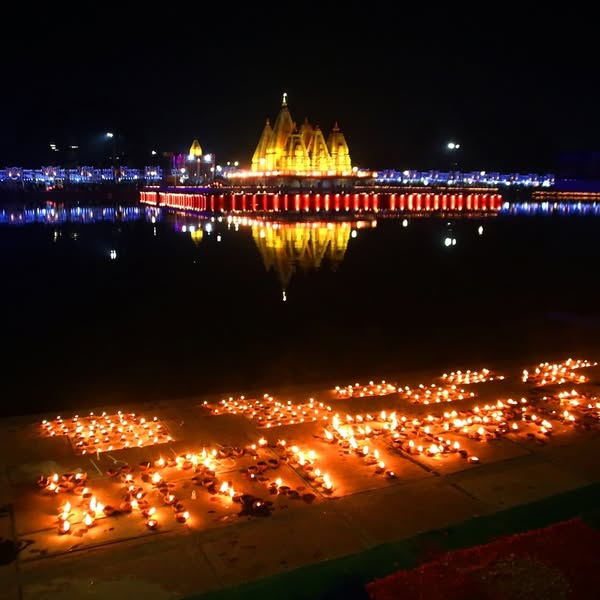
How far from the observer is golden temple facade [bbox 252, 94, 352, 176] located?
84.9 metres

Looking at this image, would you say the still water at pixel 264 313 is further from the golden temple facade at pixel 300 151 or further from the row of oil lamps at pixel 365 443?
the golden temple facade at pixel 300 151

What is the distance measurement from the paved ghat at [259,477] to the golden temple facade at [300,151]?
258ft

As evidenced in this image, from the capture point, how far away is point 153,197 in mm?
76250

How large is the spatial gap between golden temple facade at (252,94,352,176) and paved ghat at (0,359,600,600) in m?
78.5

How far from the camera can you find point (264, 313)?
46.0 ft

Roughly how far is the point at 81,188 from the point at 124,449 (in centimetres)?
9735

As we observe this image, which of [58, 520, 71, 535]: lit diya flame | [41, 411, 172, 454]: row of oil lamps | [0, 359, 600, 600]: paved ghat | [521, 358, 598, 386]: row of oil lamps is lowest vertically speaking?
[521, 358, 598, 386]: row of oil lamps

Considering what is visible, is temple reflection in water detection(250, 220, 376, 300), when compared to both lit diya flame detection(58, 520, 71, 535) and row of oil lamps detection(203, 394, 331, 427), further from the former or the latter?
lit diya flame detection(58, 520, 71, 535)

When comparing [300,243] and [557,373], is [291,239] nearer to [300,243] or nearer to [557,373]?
A: [300,243]

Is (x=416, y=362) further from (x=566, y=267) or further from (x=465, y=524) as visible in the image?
(x=566, y=267)

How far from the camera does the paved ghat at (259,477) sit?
4.46 meters

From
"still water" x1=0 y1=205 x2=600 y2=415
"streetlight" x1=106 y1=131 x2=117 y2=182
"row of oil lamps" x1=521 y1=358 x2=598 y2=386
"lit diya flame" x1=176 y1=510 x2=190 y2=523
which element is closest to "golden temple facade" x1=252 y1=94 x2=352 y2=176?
"streetlight" x1=106 y1=131 x2=117 y2=182

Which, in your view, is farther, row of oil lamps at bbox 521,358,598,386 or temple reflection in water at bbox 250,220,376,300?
temple reflection in water at bbox 250,220,376,300

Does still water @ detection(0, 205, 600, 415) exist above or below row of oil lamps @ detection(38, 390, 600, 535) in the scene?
below
